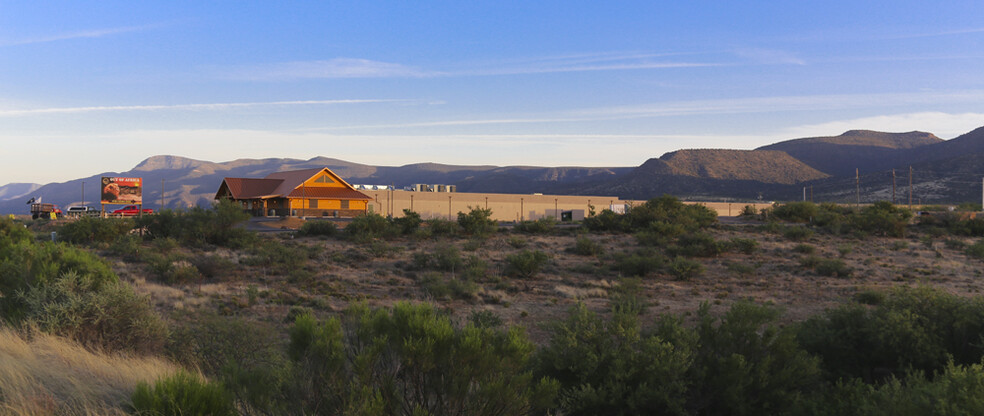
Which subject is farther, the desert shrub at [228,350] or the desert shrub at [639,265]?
the desert shrub at [639,265]

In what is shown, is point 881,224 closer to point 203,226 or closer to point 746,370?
point 746,370

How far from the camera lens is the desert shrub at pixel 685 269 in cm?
2274

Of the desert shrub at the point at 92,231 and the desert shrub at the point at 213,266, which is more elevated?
the desert shrub at the point at 92,231

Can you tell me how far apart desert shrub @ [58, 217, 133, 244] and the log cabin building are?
24495 millimetres

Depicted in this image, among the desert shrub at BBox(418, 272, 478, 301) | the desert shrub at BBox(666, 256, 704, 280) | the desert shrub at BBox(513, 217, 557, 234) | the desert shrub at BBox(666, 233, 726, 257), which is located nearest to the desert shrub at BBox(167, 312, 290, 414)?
the desert shrub at BBox(418, 272, 478, 301)

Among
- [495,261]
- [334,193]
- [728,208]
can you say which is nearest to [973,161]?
[728,208]

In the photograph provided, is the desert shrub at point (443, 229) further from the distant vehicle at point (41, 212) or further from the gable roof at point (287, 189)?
the distant vehicle at point (41, 212)

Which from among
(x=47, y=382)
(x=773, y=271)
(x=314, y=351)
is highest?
(x=314, y=351)

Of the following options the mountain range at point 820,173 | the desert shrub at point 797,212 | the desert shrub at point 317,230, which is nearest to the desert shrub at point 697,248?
the desert shrub at point 317,230

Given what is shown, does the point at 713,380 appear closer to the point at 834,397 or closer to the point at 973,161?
the point at 834,397

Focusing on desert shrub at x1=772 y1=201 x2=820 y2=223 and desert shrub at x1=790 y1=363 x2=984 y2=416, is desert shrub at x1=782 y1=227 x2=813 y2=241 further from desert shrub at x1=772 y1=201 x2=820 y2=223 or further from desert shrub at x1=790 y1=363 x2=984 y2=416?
desert shrub at x1=790 y1=363 x2=984 y2=416

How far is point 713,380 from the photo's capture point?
819 cm

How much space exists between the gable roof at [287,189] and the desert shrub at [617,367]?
164ft

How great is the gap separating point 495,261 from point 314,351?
69.6ft
